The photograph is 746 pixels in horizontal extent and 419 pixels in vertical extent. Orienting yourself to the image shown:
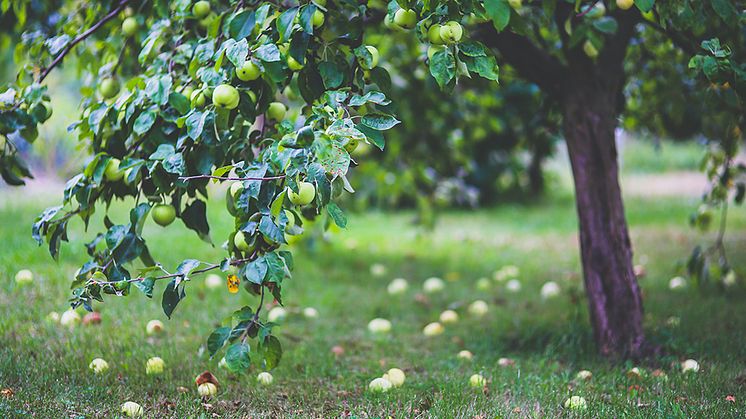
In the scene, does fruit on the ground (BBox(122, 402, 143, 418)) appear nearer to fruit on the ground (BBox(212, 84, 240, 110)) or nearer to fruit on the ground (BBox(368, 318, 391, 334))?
fruit on the ground (BBox(212, 84, 240, 110))

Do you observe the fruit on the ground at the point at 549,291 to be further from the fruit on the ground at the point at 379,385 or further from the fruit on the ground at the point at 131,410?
the fruit on the ground at the point at 131,410

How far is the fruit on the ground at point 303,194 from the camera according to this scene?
150cm

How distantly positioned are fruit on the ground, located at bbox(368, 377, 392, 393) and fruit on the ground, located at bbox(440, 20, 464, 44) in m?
1.20

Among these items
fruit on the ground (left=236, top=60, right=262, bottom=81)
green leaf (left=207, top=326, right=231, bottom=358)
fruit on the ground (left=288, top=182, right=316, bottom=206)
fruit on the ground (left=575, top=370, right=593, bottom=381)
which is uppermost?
fruit on the ground (left=236, top=60, right=262, bottom=81)

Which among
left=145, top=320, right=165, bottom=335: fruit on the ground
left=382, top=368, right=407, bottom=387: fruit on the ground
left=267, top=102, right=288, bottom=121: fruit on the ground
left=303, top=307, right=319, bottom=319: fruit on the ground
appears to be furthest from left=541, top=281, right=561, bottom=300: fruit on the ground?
left=267, top=102, right=288, bottom=121: fruit on the ground

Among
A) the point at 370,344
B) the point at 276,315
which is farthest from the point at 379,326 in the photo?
the point at 276,315

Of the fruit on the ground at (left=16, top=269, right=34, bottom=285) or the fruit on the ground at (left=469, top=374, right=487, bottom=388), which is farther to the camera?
the fruit on the ground at (left=16, top=269, right=34, bottom=285)

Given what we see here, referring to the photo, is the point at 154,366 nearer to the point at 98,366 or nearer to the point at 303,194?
the point at 98,366

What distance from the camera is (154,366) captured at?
2.29m

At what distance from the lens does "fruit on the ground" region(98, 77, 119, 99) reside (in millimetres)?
2215

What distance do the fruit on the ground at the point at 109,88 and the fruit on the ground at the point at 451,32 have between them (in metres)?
1.21

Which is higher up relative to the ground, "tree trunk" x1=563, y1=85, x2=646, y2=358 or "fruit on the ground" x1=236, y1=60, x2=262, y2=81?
"fruit on the ground" x1=236, y1=60, x2=262, y2=81

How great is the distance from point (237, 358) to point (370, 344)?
52.3 inches

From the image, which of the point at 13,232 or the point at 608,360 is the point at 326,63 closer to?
the point at 608,360
